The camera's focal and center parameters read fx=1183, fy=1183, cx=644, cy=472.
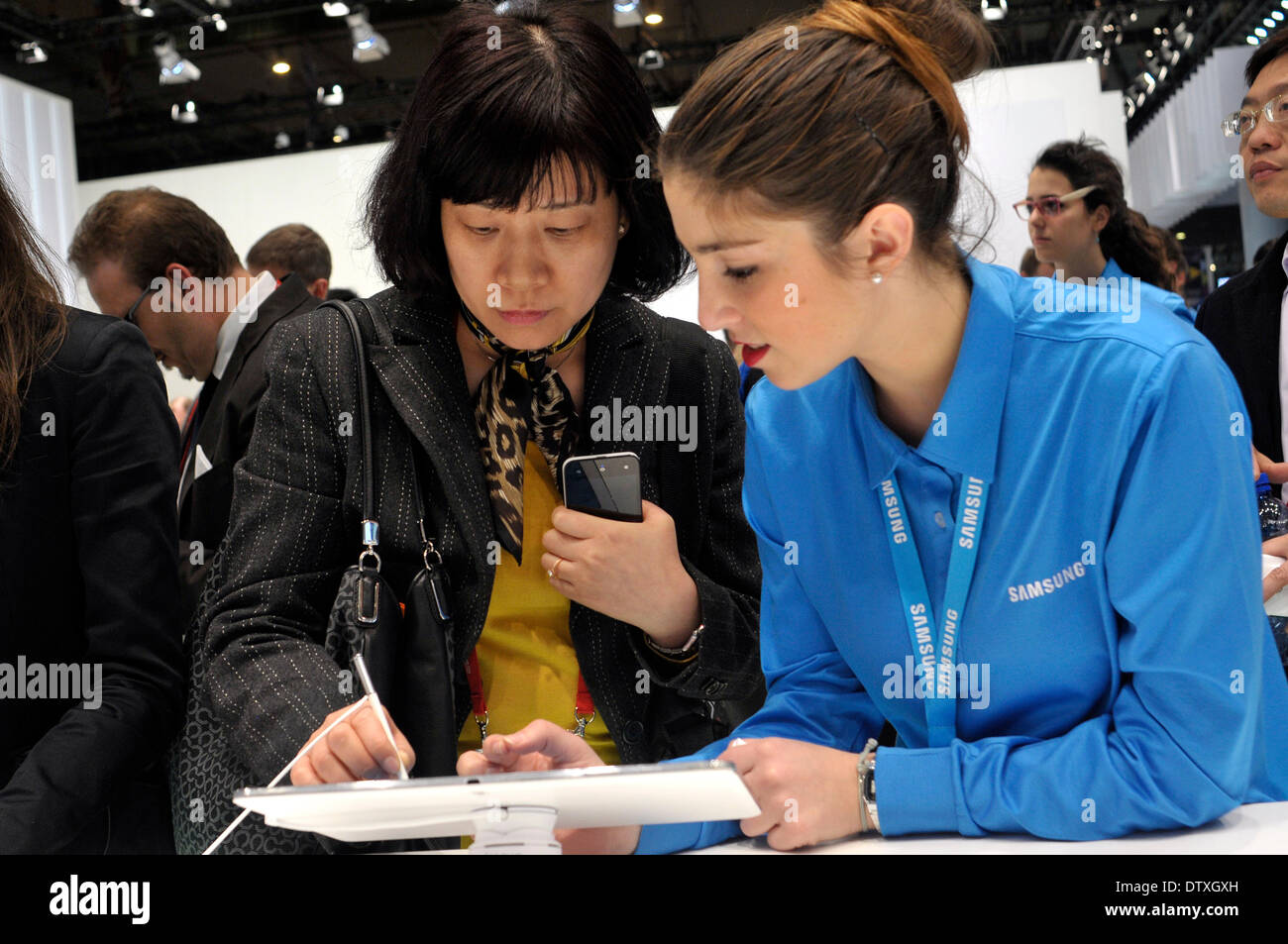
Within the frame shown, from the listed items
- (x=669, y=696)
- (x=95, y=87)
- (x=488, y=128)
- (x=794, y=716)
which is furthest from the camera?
(x=95, y=87)

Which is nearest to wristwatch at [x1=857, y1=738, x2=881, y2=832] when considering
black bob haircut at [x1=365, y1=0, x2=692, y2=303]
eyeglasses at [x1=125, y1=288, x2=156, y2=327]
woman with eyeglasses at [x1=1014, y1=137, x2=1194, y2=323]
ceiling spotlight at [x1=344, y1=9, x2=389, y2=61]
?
black bob haircut at [x1=365, y1=0, x2=692, y2=303]

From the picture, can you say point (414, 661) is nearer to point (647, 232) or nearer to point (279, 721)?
point (279, 721)

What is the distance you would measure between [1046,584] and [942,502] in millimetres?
139

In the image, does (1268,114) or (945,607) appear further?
(1268,114)

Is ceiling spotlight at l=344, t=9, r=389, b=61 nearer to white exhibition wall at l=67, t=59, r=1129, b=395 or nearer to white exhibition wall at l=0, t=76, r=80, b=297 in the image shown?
white exhibition wall at l=67, t=59, r=1129, b=395

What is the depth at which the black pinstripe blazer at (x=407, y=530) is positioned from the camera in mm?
1404

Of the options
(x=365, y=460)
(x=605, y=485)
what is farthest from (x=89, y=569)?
(x=605, y=485)

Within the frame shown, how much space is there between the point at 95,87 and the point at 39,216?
443cm

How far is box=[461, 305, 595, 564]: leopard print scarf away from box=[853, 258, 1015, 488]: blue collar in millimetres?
519

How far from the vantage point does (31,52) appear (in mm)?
9086

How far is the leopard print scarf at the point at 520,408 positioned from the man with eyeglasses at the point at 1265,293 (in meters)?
1.83

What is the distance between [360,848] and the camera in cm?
134

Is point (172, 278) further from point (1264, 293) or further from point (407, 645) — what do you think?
point (1264, 293)

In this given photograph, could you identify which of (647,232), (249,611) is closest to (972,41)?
(647,232)
